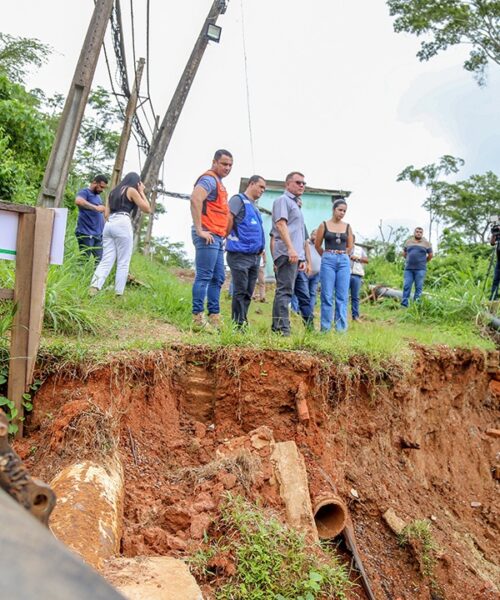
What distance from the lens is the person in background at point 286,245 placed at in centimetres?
577

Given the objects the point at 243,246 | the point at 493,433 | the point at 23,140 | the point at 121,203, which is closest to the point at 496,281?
the point at 493,433

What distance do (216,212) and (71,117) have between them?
1.91 metres

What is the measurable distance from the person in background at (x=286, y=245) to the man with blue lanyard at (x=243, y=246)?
22cm

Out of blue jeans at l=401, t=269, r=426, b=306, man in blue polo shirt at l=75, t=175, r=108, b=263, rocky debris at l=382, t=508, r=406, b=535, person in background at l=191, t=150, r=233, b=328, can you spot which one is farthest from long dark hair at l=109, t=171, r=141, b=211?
blue jeans at l=401, t=269, r=426, b=306

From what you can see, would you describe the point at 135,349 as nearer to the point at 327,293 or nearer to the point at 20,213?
the point at 20,213

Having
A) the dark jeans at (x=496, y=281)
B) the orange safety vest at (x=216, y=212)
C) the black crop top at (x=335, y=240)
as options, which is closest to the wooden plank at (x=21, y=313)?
the orange safety vest at (x=216, y=212)

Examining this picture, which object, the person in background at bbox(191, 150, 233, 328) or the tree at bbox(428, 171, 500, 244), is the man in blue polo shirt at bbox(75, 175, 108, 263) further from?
the tree at bbox(428, 171, 500, 244)

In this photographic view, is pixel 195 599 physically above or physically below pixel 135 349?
below

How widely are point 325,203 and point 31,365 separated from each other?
42.1ft

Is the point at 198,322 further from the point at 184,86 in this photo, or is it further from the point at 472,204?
the point at 472,204

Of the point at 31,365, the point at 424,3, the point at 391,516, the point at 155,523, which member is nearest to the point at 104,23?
the point at 31,365

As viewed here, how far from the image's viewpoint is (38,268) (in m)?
3.48

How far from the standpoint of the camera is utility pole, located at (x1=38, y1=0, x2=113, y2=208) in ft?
19.5

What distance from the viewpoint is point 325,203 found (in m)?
15.6
